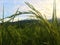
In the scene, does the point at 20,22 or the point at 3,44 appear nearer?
the point at 3,44

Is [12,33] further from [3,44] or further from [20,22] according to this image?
[20,22]

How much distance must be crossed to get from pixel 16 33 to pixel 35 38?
10 cm

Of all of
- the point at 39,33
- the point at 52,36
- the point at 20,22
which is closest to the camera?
the point at 52,36

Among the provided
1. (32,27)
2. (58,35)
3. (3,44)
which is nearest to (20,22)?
(32,27)

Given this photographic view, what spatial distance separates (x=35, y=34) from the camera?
3.04ft

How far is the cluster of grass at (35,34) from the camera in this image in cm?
83

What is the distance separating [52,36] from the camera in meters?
0.83

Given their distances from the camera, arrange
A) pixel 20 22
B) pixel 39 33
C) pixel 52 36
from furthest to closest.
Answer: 1. pixel 20 22
2. pixel 39 33
3. pixel 52 36

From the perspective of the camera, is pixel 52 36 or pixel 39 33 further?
pixel 39 33

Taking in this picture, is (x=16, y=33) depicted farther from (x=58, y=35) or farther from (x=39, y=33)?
(x=58, y=35)

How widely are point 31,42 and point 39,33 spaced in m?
0.07

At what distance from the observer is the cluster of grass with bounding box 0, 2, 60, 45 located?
0.83 m

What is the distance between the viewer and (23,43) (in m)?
0.91

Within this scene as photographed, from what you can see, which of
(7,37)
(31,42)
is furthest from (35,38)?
(7,37)
